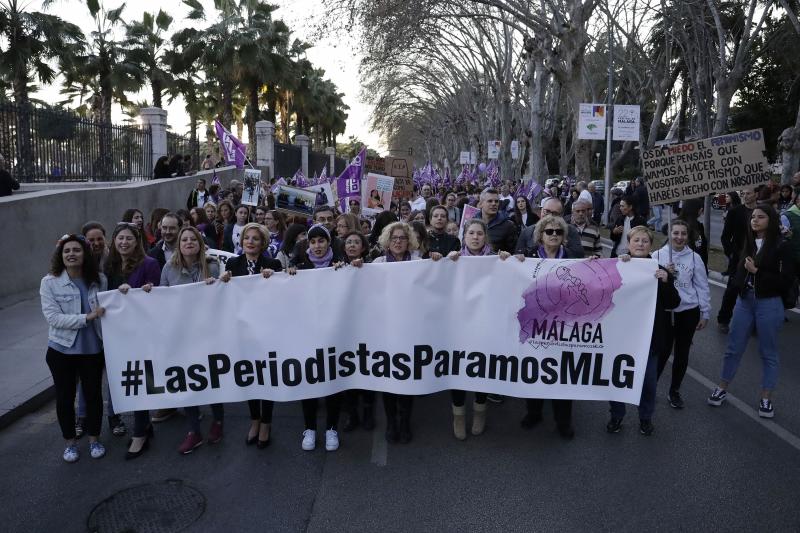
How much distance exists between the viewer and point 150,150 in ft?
57.3

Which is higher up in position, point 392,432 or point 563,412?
point 563,412

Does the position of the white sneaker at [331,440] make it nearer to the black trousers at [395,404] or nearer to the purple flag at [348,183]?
the black trousers at [395,404]

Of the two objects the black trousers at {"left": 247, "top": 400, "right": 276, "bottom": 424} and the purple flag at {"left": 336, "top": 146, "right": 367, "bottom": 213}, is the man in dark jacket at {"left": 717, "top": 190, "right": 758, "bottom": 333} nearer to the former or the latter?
the black trousers at {"left": 247, "top": 400, "right": 276, "bottom": 424}

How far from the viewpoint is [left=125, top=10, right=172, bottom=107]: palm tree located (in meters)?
31.0

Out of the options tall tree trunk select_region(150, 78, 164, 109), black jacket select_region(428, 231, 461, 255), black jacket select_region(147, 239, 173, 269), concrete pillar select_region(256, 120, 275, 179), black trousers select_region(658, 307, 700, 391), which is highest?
tall tree trunk select_region(150, 78, 164, 109)

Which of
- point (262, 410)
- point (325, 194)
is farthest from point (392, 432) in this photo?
point (325, 194)

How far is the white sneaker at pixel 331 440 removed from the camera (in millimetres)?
4934

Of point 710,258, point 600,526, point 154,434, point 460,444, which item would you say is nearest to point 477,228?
point 460,444

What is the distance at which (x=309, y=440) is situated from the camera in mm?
4961

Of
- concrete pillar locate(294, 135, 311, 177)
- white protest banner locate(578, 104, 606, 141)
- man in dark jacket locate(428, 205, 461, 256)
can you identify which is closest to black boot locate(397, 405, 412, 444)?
man in dark jacket locate(428, 205, 461, 256)

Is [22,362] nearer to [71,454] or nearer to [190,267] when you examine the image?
[71,454]

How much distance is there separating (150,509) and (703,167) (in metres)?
5.35

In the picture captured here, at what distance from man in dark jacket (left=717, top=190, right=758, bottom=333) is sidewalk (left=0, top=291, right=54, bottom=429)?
7776 millimetres

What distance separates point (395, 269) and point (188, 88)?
31.4 meters
